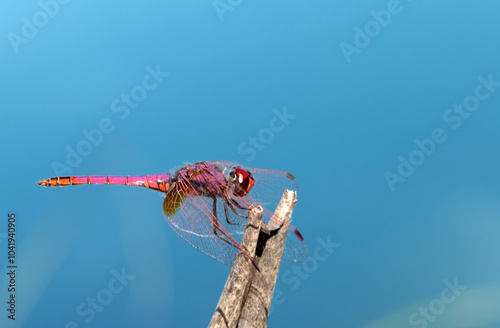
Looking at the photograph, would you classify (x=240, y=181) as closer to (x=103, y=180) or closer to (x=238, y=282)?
(x=238, y=282)

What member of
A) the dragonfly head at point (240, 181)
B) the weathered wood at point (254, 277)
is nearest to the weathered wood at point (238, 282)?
the weathered wood at point (254, 277)

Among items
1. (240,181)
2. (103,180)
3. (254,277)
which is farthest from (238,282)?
(103,180)

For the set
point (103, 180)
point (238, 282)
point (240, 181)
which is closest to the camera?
point (238, 282)

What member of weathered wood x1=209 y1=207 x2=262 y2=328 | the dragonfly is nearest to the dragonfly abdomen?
the dragonfly

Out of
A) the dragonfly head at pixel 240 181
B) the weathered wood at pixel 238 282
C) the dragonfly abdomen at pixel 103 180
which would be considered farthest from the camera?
the dragonfly abdomen at pixel 103 180

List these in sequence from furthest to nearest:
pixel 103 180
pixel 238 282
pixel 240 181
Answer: pixel 103 180 → pixel 240 181 → pixel 238 282

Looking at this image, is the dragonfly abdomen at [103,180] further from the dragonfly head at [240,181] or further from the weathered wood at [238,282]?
the weathered wood at [238,282]

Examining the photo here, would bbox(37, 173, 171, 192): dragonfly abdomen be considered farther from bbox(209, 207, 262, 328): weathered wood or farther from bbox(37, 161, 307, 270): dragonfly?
bbox(209, 207, 262, 328): weathered wood
